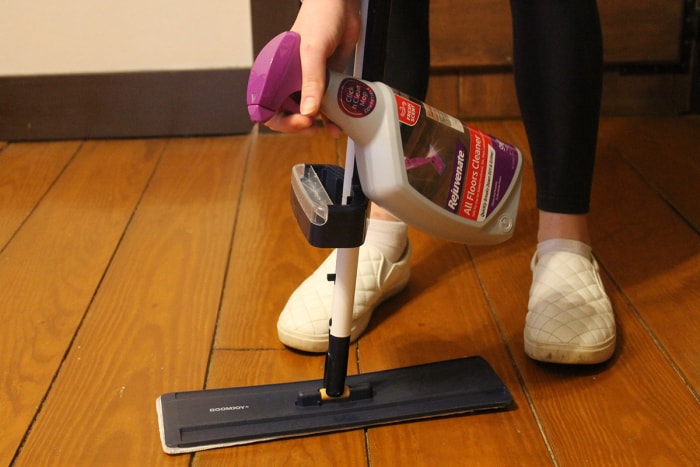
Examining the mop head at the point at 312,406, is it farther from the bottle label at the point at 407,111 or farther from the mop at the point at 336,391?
the bottle label at the point at 407,111

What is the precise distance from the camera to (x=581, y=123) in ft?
3.19

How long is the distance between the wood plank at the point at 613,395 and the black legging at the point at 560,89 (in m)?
0.16

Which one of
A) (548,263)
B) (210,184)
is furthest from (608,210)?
(210,184)

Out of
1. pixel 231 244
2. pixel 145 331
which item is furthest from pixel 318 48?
pixel 231 244

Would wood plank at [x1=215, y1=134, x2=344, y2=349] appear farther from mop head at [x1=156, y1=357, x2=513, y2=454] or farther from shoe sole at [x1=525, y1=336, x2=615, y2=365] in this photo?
shoe sole at [x1=525, y1=336, x2=615, y2=365]

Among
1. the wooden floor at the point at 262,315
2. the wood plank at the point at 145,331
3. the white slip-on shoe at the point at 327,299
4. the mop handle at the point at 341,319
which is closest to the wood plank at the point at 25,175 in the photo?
the wooden floor at the point at 262,315

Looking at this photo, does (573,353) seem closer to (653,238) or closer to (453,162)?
(453,162)

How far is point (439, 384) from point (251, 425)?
20cm

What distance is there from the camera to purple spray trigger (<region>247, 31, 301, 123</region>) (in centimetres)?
67

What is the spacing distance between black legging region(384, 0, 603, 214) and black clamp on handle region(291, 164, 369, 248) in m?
0.31

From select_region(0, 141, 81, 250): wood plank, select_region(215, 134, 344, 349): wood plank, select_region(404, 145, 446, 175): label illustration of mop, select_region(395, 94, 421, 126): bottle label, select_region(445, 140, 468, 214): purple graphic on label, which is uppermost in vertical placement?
select_region(395, 94, 421, 126): bottle label

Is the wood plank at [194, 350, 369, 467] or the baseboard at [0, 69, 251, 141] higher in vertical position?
the wood plank at [194, 350, 369, 467]

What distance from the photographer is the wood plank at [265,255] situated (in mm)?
1046

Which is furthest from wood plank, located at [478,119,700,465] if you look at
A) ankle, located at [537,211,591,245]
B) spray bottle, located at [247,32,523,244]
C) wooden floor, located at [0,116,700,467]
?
spray bottle, located at [247,32,523,244]
